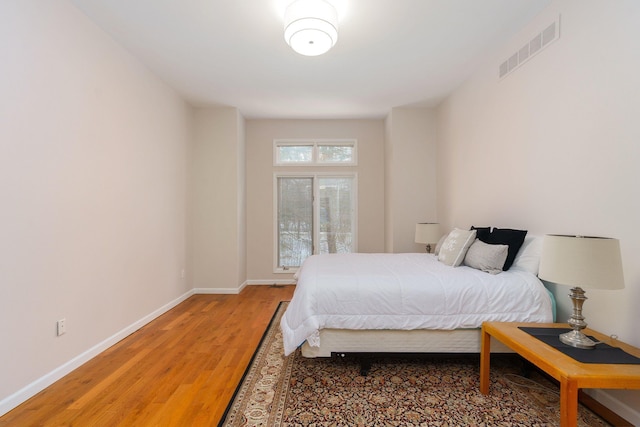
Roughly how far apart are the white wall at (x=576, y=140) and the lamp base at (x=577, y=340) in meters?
0.32

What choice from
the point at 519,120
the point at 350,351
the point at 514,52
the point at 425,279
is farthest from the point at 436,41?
the point at 350,351

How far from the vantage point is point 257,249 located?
16.4 ft

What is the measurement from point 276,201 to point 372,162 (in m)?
1.75

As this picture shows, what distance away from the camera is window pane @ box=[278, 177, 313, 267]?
5.09 metres

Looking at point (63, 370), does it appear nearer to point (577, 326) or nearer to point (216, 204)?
point (216, 204)

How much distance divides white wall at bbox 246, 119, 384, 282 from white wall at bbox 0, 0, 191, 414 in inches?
67.2

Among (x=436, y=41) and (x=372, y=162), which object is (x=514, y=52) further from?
(x=372, y=162)

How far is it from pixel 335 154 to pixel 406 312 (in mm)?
3468

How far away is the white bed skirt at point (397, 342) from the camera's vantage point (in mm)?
2090

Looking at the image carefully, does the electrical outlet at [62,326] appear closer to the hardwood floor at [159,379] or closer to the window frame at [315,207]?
the hardwood floor at [159,379]

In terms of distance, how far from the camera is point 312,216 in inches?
201

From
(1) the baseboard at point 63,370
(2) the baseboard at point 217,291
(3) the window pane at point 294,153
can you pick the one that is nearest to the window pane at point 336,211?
(3) the window pane at point 294,153

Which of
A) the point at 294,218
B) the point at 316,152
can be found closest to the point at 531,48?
the point at 316,152

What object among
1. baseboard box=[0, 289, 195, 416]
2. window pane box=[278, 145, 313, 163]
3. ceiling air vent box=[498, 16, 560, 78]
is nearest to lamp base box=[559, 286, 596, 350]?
ceiling air vent box=[498, 16, 560, 78]
